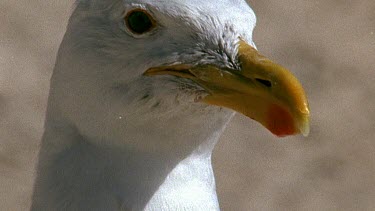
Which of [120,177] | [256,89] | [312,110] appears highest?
[256,89]

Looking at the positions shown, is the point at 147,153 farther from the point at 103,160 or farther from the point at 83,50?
the point at 83,50

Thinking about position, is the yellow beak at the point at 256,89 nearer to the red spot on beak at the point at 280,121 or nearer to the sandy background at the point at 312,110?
the red spot on beak at the point at 280,121

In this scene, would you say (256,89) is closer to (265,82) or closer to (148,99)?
(265,82)

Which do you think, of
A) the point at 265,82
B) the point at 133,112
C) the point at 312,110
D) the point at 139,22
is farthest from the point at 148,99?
the point at 312,110

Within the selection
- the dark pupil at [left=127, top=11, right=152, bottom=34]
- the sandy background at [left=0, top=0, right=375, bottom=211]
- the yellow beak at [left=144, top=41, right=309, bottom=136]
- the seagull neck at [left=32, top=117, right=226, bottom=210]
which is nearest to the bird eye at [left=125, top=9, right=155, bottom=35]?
the dark pupil at [left=127, top=11, right=152, bottom=34]

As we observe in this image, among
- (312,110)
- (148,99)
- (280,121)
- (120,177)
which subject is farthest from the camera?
(312,110)

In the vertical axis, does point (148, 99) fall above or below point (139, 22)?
below

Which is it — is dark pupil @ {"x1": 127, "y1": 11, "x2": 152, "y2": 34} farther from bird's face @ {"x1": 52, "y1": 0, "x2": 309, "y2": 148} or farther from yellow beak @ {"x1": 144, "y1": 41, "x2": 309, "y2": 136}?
yellow beak @ {"x1": 144, "y1": 41, "x2": 309, "y2": 136}

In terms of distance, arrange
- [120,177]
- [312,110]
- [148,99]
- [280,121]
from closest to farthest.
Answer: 1. [280,121]
2. [148,99]
3. [120,177]
4. [312,110]
